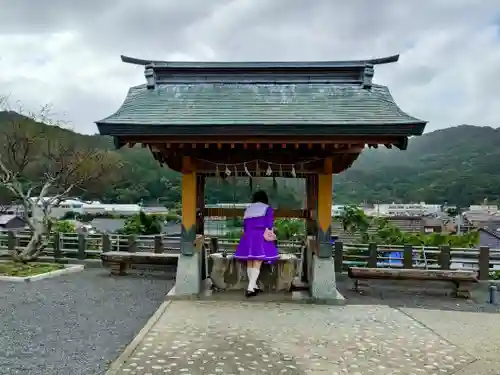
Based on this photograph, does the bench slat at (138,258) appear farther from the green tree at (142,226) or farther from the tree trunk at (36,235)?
Result: the green tree at (142,226)

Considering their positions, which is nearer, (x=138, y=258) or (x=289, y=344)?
(x=289, y=344)

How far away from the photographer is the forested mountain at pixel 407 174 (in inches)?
1526

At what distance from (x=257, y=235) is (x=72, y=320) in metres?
3.22

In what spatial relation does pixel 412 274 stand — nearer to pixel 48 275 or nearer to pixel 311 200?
pixel 311 200

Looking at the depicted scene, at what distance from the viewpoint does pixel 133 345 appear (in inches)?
201

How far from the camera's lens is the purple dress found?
7992 mm

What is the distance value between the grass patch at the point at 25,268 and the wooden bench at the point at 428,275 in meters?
7.10

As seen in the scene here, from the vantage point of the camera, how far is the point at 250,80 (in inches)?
339

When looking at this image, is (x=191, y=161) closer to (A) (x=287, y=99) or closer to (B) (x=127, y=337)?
(A) (x=287, y=99)

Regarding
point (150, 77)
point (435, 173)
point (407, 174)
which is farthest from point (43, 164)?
point (407, 174)

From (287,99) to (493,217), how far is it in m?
40.7

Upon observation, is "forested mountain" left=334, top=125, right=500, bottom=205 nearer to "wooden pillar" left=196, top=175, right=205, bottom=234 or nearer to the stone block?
"wooden pillar" left=196, top=175, right=205, bottom=234

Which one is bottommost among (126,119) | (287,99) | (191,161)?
(191,161)

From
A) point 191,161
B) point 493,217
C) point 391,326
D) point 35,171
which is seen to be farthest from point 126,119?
point 493,217
